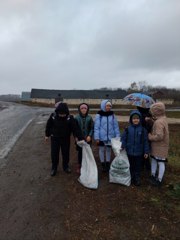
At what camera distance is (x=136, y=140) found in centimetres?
589

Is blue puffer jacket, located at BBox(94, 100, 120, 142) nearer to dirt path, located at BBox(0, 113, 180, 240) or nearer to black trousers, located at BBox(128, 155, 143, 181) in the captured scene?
black trousers, located at BBox(128, 155, 143, 181)

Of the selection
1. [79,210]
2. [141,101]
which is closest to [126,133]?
[141,101]

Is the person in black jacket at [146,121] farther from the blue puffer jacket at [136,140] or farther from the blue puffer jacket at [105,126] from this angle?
the blue puffer jacket at [105,126]

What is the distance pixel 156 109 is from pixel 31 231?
3219mm

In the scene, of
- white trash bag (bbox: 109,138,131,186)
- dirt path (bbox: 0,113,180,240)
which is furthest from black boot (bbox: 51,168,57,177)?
white trash bag (bbox: 109,138,131,186)

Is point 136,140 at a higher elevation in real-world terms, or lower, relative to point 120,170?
higher

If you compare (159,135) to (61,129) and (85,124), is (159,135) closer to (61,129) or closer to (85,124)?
(85,124)

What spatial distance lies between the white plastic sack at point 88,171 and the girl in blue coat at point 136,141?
714mm

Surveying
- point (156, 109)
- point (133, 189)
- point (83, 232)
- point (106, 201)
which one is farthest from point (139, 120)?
point (83, 232)

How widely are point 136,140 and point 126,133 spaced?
0.24 meters

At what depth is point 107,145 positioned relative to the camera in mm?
6621

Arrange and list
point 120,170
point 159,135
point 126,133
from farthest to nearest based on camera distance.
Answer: point 126,133
point 120,170
point 159,135

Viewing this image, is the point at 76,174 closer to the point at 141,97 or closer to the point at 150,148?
the point at 150,148

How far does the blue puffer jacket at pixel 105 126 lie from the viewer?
6469 millimetres
